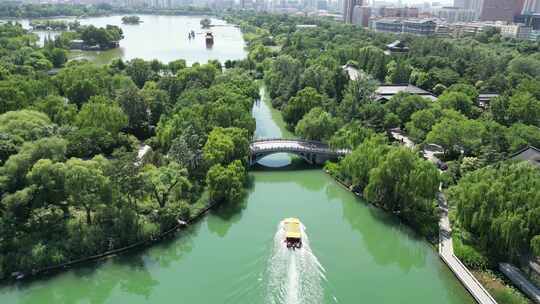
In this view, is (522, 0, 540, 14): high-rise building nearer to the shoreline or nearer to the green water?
the green water

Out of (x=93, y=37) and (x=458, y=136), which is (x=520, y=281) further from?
(x=93, y=37)

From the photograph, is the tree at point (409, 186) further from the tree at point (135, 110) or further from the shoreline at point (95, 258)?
the tree at point (135, 110)

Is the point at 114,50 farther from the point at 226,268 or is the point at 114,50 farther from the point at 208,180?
the point at 226,268

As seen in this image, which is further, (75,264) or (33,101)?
(33,101)

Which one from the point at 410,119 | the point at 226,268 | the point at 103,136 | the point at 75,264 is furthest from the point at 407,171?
the point at 103,136

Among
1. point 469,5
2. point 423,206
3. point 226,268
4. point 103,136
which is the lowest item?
point 226,268

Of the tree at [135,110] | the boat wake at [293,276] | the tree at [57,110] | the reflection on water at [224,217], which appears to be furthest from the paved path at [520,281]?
the tree at [57,110]
